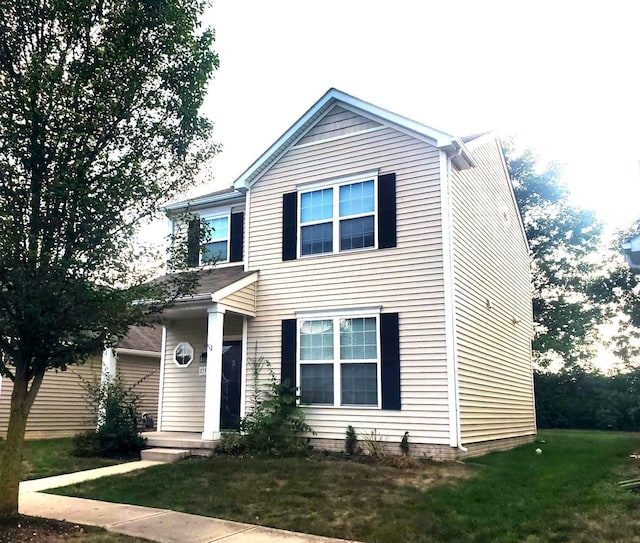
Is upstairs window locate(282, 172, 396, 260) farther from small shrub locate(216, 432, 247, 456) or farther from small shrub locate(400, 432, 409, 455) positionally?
small shrub locate(216, 432, 247, 456)

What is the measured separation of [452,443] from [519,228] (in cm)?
943

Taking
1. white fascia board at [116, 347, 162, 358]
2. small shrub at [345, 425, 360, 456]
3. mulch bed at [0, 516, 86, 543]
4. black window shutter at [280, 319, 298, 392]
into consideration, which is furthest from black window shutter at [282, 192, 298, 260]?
white fascia board at [116, 347, 162, 358]

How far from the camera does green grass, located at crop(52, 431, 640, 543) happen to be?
562cm

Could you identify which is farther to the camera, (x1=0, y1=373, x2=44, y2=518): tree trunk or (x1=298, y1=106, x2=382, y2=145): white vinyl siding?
(x1=298, y1=106, x2=382, y2=145): white vinyl siding

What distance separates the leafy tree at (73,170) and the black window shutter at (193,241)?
598 mm

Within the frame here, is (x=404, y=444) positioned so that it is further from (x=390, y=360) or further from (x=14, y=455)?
(x=14, y=455)

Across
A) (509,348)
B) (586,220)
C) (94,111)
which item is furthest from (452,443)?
(586,220)

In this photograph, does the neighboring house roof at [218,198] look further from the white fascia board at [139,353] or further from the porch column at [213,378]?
the white fascia board at [139,353]

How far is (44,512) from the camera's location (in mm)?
6625

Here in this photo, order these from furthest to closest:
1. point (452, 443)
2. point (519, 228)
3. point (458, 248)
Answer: point (519, 228)
point (458, 248)
point (452, 443)

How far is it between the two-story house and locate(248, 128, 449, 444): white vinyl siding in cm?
2

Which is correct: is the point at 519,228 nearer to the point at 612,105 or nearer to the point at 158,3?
the point at 612,105

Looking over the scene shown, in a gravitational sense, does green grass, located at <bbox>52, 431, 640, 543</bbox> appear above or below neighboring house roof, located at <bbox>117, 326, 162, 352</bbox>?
below

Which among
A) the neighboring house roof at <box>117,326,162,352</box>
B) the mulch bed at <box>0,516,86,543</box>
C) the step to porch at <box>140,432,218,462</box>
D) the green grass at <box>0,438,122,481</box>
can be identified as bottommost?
the green grass at <box>0,438,122,481</box>
